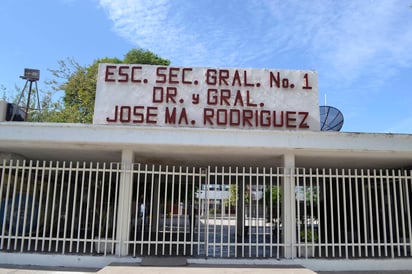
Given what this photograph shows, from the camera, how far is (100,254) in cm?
781

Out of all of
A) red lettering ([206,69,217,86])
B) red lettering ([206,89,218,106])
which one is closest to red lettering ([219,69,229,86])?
red lettering ([206,69,217,86])

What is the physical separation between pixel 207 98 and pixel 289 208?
3.27 meters

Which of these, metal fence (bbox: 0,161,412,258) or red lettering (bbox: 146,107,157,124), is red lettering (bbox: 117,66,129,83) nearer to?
red lettering (bbox: 146,107,157,124)

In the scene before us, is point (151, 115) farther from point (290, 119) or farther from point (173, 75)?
point (290, 119)

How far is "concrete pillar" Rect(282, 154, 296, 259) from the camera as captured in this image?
7.86 meters

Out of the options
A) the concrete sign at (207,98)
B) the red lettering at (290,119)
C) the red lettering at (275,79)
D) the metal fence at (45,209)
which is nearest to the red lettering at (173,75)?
the concrete sign at (207,98)

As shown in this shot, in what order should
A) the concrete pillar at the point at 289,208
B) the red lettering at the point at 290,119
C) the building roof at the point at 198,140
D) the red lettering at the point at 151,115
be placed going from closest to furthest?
the building roof at the point at 198,140, the concrete pillar at the point at 289,208, the red lettering at the point at 151,115, the red lettering at the point at 290,119

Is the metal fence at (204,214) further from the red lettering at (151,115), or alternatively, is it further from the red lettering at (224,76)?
the red lettering at (224,76)

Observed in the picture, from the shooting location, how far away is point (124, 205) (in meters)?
7.96

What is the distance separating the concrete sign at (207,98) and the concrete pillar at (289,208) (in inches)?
52.8

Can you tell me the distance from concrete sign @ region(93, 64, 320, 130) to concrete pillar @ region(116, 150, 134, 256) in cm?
134

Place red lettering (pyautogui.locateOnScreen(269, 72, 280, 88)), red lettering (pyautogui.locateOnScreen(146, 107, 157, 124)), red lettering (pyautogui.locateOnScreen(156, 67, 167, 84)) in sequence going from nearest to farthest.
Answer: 1. red lettering (pyautogui.locateOnScreen(146, 107, 157, 124))
2. red lettering (pyautogui.locateOnScreen(156, 67, 167, 84))
3. red lettering (pyautogui.locateOnScreen(269, 72, 280, 88))

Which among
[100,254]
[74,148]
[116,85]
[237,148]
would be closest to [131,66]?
[116,85]

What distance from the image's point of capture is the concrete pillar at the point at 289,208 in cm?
786
